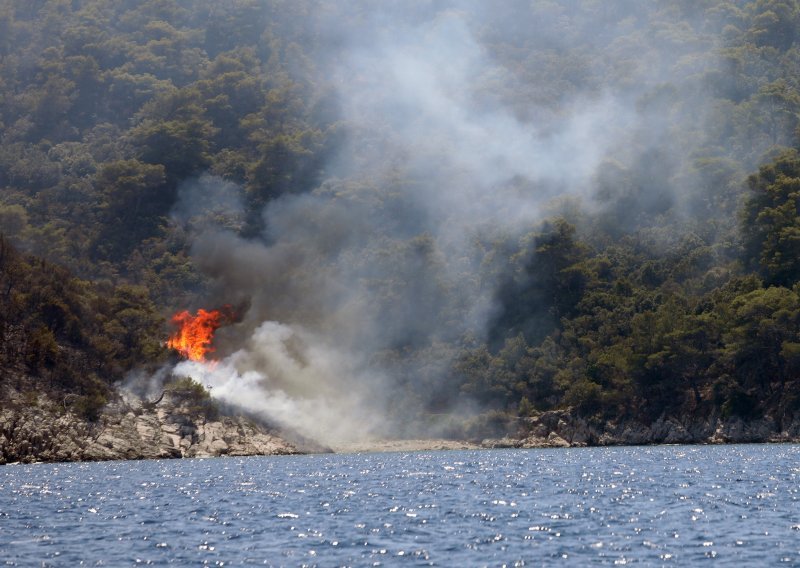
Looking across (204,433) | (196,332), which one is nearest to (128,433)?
(204,433)

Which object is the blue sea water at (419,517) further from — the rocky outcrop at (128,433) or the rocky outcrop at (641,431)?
the rocky outcrop at (641,431)

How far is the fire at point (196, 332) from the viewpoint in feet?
494

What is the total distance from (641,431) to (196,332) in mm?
60410

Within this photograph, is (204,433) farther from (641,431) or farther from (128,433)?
(641,431)

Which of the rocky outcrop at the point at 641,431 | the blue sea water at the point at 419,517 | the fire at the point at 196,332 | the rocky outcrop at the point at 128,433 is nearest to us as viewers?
the blue sea water at the point at 419,517

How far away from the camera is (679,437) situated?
137 metres

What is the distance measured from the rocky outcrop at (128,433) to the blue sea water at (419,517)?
27125mm

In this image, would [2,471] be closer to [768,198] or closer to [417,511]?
[417,511]

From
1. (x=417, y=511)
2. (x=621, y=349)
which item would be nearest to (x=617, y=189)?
(x=621, y=349)

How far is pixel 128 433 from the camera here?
415 feet

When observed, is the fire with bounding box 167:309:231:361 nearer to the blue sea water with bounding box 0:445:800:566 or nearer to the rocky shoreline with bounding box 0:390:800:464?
the rocky shoreline with bounding box 0:390:800:464

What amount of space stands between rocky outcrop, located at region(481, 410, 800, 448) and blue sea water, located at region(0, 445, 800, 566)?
139ft

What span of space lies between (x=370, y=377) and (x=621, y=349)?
36774 mm

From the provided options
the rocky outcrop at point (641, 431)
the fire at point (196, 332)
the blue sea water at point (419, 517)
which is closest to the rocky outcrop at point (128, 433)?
the fire at point (196, 332)
